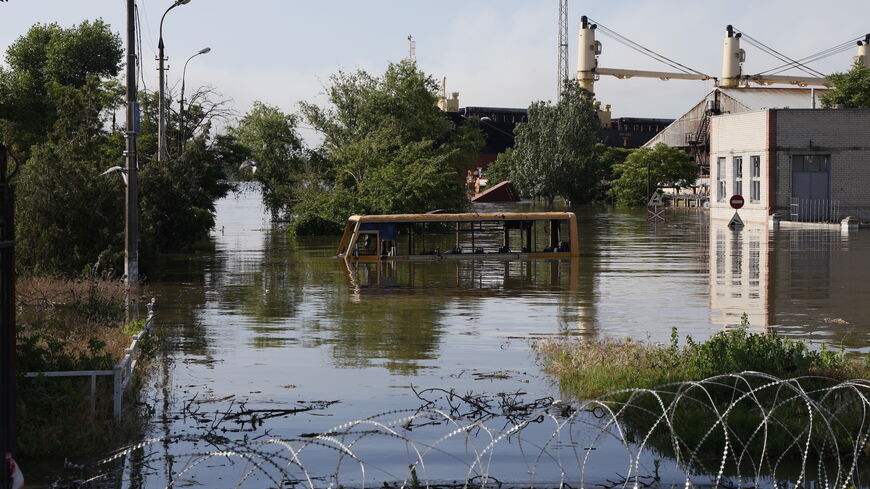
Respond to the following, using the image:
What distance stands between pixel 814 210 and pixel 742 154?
5644 mm

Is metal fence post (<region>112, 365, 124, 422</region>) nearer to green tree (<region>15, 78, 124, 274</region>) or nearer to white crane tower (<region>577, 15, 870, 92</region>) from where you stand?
green tree (<region>15, 78, 124, 274</region>)

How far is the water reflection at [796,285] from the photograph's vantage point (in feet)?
68.4

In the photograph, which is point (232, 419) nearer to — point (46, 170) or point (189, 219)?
point (46, 170)

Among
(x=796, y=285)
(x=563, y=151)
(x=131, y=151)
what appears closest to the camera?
(x=131, y=151)

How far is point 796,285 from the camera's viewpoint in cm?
2870

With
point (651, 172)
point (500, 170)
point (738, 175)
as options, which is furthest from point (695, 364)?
point (500, 170)

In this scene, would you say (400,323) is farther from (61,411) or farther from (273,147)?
(273,147)

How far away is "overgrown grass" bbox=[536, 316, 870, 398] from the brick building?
1824 inches

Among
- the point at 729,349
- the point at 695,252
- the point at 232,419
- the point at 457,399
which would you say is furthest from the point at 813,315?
the point at 695,252

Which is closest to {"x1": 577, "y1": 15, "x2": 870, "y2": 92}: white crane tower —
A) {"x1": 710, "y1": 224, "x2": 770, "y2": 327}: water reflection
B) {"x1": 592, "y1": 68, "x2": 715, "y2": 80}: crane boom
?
{"x1": 592, "y1": 68, "x2": 715, "y2": 80}: crane boom

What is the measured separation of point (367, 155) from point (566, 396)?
4771 centimetres

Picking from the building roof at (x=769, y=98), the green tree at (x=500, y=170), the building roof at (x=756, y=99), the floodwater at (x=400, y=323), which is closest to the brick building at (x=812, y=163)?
the floodwater at (x=400, y=323)

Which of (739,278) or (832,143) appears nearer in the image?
(739,278)

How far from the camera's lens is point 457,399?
13.5 m
